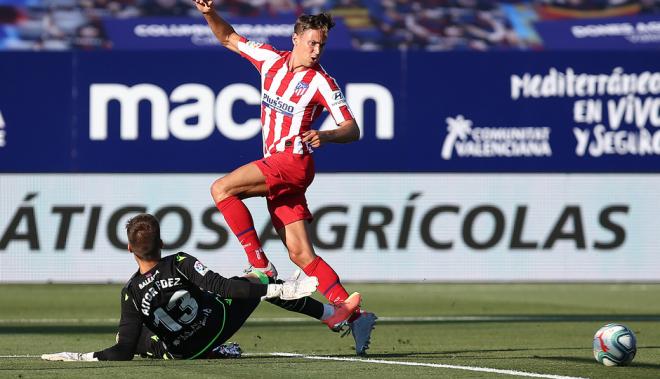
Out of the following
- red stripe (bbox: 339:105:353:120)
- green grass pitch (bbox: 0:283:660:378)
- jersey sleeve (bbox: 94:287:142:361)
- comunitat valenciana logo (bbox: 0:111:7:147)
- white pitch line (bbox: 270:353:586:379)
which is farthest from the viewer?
comunitat valenciana logo (bbox: 0:111:7:147)

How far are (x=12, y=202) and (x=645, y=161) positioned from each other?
7989mm

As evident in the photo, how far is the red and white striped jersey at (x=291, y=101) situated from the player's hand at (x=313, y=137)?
53 centimetres

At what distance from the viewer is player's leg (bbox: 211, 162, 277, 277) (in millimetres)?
8422

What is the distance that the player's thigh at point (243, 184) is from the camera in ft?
27.6

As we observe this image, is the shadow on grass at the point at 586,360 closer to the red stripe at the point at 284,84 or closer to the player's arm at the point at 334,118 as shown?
the player's arm at the point at 334,118

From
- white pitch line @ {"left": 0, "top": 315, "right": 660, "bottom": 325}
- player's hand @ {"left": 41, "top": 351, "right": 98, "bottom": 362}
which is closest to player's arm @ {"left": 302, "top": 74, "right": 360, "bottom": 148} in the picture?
player's hand @ {"left": 41, "top": 351, "right": 98, "bottom": 362}

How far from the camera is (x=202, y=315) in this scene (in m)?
7.57

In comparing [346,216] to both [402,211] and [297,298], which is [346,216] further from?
[297,298]

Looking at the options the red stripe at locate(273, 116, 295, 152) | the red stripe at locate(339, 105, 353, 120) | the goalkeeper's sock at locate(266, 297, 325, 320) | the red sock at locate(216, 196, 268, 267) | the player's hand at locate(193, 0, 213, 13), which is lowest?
the goalkeeper's sock at locate(266, 297, 325, 320)

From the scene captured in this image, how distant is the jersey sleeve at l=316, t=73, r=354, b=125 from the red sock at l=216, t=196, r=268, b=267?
84 centimetres

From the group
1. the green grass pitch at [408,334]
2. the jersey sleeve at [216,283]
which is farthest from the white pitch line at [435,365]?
the jersey sleeve at [216,283]

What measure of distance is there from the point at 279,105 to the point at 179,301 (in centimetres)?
173

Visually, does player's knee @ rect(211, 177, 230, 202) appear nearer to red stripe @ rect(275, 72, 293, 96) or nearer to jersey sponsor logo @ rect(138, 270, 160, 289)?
red stripe @ rect(275, 72, 293, 96)

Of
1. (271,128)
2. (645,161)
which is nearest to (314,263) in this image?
(271,128)
